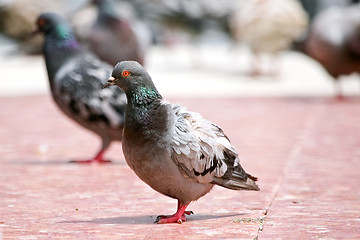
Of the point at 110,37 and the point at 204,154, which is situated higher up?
the point at 204,154

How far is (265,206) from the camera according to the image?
4078 millimetres

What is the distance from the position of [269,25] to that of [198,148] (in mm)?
8656

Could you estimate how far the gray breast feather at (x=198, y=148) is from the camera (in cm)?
355

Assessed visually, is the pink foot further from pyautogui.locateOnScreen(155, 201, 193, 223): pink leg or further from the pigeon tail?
the pigeon tail

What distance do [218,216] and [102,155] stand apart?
2091 mm

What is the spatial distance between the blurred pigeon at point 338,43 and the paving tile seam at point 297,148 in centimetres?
55

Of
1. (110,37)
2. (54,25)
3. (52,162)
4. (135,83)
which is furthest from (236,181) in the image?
(110,37)

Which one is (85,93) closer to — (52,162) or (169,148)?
(52,162)

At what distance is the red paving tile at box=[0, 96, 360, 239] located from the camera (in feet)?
11.5

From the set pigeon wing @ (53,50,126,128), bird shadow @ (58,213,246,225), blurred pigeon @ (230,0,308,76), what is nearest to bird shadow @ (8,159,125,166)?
pigeon wing @ (53,50,126,128)

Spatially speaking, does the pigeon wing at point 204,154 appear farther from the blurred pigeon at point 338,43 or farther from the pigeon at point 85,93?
the blurred pigeon at point 338,43

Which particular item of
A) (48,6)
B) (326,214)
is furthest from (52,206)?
(48,6)

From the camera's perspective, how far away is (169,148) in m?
3.52

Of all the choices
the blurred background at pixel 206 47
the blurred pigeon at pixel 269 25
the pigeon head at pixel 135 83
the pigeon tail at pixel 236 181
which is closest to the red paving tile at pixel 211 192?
the pigeon tail at pixel 236 181
